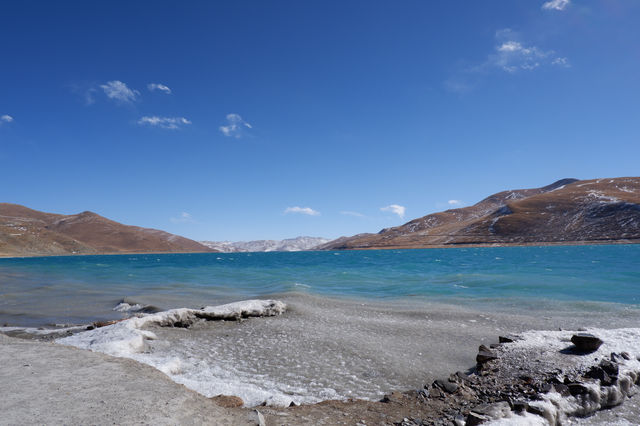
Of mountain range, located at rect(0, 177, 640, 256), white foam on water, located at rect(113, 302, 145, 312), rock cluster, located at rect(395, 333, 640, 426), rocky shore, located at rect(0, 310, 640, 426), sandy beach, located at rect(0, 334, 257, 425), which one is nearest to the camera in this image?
sandy beach, located at rect(0, 334, 257, 425)

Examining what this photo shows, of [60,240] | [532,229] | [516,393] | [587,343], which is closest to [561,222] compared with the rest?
[532,229]

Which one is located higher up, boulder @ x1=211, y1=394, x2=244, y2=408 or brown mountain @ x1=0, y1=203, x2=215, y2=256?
brown mountain @ x1=0, y1=203, x2=215, y2=256

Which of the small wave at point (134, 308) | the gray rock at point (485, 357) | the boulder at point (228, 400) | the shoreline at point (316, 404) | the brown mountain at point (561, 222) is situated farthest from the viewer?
the brown mountain at point (561, 222)

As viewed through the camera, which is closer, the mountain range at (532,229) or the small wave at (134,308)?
the small wave at (134,308)

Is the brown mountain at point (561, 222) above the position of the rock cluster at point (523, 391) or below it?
above

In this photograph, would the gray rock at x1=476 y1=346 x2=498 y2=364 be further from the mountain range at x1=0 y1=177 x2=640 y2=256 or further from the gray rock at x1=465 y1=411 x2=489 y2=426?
the mountain range at x1=0 y1=177 x2=640 y2=256

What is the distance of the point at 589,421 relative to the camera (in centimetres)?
505

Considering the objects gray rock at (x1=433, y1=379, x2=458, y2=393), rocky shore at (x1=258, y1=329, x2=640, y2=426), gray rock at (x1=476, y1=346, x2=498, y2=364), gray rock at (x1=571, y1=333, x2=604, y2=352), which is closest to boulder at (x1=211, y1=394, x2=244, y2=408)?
rocky shore at (x1=258, y1=329, x2=640, y2=426)

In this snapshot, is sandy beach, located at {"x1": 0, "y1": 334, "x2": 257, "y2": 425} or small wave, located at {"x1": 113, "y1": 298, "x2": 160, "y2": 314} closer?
sandy beach, located at {"x1": 0, "y1": 334, "x2": 257, "y2": 425}

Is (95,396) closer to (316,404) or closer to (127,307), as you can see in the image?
(316,404)

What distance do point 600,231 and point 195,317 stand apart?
145599 millimetres

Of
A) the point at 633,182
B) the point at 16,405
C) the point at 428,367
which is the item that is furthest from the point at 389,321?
the point at 633,182

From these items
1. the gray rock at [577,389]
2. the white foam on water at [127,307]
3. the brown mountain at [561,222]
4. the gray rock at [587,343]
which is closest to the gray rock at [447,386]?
the gray rock at [577,389]

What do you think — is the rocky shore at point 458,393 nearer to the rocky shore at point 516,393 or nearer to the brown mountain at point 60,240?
the rocky shore at point 516,393
